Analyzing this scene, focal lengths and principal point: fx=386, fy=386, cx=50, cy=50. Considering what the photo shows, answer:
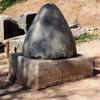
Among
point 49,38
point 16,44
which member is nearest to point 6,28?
point 16,44

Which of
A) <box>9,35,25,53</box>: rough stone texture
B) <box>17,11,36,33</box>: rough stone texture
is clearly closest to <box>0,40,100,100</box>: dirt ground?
<box>9,35,25,53</box>: rough stone texture

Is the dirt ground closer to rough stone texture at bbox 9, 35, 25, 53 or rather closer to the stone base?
the stone base

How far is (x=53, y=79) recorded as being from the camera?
5777mm

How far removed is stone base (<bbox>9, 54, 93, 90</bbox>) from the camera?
5.65 m

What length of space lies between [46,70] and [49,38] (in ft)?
1.68

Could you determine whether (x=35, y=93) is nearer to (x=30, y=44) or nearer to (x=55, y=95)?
(x=55, y=95)

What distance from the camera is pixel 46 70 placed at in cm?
568

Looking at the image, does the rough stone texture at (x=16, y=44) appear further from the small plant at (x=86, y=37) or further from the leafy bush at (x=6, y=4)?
the leafy bush at (x=6, y=4)

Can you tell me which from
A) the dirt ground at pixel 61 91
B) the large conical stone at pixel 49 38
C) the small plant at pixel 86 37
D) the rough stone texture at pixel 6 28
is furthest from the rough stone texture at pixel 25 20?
the large conical stone at pixel 49 38

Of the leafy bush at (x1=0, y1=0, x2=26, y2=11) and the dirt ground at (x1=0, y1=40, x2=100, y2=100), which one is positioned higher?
the leafy bush at (x1=0, y1=0, x2=26, y2=11)

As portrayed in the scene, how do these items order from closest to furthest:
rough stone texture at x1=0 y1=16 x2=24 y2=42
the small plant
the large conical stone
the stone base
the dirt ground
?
the dirt ground
the stone base
the large conical stone
the small plant
rough stone texture at x1=0 y1=16 x2=24 y2=42

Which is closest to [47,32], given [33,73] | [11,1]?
[33,73]

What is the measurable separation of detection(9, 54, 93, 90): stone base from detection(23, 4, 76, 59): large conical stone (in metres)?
0.13

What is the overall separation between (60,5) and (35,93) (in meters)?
9.46
